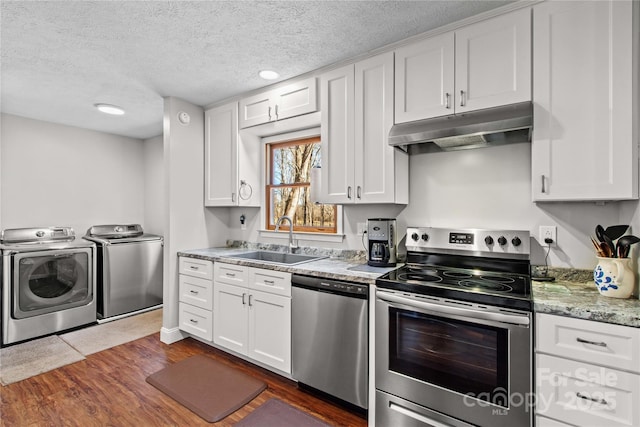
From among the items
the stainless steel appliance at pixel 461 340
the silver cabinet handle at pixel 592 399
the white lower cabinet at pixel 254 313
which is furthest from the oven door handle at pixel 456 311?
the white lower cabinet at pixel 254 313

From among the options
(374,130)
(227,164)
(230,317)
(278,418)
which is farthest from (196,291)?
(374,130)

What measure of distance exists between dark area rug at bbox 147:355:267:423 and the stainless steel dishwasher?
42 centimetres

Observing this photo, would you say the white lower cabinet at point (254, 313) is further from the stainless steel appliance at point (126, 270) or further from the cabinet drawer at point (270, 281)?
the stainless steel appliance at point (126, 270)

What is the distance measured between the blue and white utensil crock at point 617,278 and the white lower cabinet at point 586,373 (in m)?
0.31

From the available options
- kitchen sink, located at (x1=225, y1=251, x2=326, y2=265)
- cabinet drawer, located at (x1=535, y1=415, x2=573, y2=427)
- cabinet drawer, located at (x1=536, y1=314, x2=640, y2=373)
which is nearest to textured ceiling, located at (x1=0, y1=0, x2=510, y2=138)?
kitchen sink, located at (x1=225, y1=251, x2=326, y2=265)

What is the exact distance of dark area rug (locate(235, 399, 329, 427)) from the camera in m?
1.96

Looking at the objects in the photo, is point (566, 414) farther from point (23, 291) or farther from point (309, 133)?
point (23, 291)

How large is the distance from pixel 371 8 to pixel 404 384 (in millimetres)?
2215

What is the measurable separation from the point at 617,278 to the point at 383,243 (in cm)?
125

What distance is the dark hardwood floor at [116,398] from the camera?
2.02m

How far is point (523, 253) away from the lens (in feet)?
6.43

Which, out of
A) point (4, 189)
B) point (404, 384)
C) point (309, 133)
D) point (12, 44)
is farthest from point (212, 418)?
point (4, 189)

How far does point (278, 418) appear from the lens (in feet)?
6.61

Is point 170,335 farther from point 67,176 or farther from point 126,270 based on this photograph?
point 67,176
